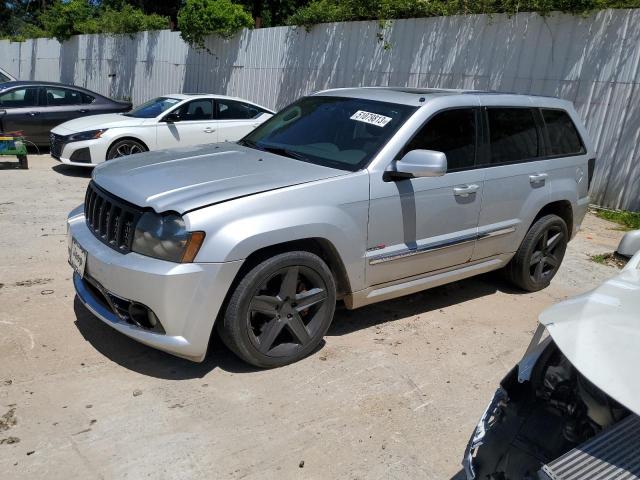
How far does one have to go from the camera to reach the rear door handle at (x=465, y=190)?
4570 millimetres

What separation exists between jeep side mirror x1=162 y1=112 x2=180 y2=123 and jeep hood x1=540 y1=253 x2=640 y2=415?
338 inches

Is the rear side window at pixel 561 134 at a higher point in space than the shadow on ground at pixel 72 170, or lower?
higher

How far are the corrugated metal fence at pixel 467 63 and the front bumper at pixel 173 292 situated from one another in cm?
723

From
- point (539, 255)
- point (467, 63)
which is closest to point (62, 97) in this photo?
point (467, 63)

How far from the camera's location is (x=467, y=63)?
10141 millimetres

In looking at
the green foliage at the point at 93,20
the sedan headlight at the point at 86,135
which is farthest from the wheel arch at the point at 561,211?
the green foliage at the point at 93,20

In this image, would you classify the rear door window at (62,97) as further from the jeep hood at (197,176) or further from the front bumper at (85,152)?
the jeep hood at (197,176)

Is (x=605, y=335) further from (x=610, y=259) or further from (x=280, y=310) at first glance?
(x=610, y=259)

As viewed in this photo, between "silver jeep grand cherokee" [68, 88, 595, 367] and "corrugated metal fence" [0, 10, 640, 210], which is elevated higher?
"corrugated metal fence" [0, 10, 640, 210]

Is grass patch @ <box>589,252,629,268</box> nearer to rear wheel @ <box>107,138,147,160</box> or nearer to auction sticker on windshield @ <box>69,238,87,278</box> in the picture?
auction sticker on windshield @ <box>69,238,87,278</box>

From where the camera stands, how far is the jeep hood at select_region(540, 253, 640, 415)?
6.28ft

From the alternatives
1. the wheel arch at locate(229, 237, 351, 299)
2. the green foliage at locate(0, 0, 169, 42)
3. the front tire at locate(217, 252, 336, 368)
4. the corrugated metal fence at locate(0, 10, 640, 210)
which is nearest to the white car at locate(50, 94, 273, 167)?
the corrugated metal fence at locate(0, 10, 640, 210)

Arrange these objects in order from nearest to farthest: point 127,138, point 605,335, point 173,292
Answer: point 605,335 → point 173,292 → point 127,138

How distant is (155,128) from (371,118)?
20.3 feet
